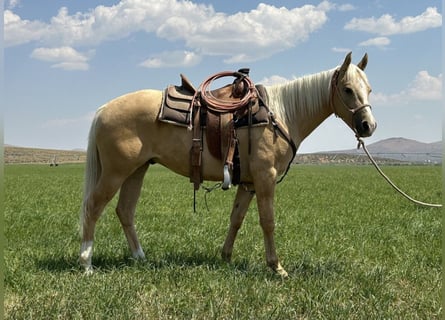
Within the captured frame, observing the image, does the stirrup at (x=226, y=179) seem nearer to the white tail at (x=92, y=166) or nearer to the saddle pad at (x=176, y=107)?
the saddle pad at (x=176, y=107)

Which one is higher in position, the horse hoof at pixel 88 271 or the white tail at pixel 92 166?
the white tail at pixel 92 166

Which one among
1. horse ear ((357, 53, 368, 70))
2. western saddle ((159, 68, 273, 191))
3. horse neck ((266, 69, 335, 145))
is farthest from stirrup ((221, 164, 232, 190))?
horse ear ((357, 53, 368, 70))

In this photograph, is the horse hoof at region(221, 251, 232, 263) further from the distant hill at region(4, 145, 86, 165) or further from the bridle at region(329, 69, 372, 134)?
the distant hill at region(4, 145, 86, 165)

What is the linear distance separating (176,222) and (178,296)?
4.99 metres

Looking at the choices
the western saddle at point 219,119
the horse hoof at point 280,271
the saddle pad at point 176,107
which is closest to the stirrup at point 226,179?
the western saddle at point 219,119

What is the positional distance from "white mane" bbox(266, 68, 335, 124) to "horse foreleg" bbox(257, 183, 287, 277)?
100 cm

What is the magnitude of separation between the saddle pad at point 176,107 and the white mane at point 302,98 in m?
1.10

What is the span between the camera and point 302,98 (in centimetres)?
576

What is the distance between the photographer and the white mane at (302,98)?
571 centimetres

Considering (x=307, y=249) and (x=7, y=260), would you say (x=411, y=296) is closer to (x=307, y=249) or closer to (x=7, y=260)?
(x=307, y=249)

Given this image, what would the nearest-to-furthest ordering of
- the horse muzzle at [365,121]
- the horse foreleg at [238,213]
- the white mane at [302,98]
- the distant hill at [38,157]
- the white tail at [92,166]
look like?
A: the horse muzzle at [365,121] → the white mane at [302,98] → the white tail at [92,166] → the horse foreleg at [238,213] → the distant hill at [38,157]

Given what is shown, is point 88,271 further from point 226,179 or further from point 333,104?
point 333,104

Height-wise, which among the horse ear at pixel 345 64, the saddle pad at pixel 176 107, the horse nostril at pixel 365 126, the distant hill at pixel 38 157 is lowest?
the distant hill at pixel 38 157

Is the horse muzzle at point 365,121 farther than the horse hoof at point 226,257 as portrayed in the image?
No
